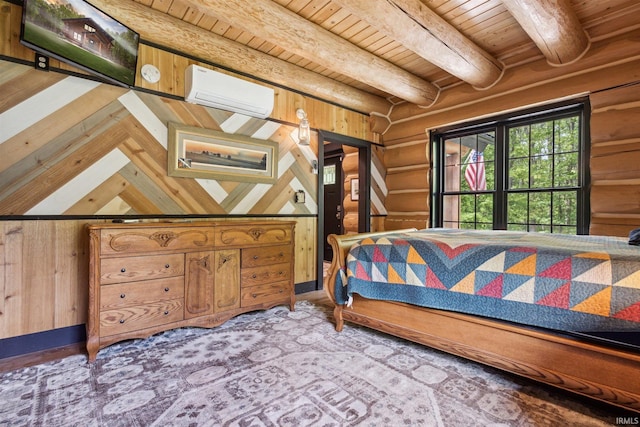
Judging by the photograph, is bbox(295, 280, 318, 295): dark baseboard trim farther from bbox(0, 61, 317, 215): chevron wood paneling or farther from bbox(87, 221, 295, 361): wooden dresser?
bbox(0, 61, 317, 215): chevron wood paneling

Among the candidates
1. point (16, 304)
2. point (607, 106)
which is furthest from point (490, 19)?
point (16, 304)

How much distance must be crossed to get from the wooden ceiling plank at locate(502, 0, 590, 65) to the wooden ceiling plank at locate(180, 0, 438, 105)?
1.39 m

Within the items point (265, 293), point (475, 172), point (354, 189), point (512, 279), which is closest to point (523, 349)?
point (512, 279)

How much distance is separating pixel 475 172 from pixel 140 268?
13.2ft

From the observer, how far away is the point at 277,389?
6.04ft

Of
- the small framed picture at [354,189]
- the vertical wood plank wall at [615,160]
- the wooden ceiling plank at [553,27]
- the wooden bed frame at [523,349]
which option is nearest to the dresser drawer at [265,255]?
the wooden bed frame at [523,349]

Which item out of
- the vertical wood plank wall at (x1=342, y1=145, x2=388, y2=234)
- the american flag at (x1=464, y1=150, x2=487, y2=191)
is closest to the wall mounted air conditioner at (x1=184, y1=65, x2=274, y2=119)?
the vertical wood plank wall at (x1=342, y1=145, x2=388, y2=234)

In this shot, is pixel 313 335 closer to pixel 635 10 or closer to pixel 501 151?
pixel 501 151

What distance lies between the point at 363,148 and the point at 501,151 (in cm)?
A: 188

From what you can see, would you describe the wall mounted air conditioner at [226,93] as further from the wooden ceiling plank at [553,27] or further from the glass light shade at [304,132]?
the wooden ceiling plank at [553,27]

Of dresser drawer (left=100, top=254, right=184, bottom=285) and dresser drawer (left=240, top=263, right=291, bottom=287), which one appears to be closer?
dresser drawer (left=100, top=254, right=184, bottom=285)

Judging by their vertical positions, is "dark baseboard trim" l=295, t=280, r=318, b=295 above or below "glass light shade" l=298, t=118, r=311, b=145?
below

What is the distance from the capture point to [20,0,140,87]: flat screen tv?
210 centimetres

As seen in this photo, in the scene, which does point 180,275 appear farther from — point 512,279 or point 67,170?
point 512,279
